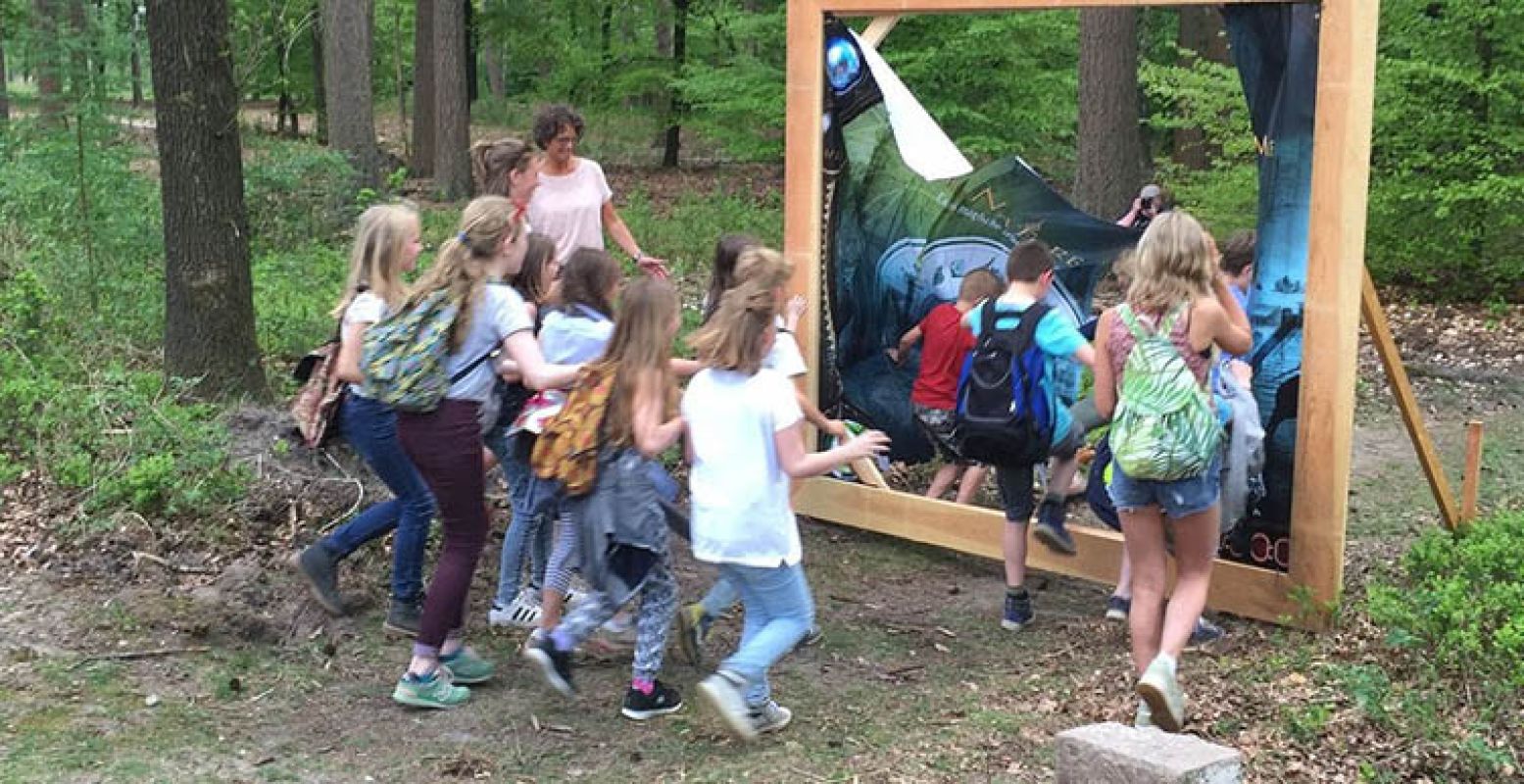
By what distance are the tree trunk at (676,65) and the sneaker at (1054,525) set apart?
17952 mm

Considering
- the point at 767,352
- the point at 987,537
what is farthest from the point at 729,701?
the point at 987,537

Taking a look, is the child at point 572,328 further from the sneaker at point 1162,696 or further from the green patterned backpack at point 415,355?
the sneaker at point 1162,696

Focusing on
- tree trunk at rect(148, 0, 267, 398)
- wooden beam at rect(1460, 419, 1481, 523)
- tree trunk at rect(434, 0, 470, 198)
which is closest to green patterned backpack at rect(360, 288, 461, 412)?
tree trunk at rect(148, 0, 267, 398)

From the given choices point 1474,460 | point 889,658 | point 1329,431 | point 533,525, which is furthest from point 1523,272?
point 533,525

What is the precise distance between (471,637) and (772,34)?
1480 cm

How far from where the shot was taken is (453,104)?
20016 mm

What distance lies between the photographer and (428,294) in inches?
191

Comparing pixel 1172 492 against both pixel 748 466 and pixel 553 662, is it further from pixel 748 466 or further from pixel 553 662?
pixel 553 662

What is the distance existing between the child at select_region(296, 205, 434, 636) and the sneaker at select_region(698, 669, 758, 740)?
4.69ft

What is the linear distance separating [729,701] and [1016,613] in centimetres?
196

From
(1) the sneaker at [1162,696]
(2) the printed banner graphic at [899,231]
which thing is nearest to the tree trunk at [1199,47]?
(2) the printed banner graphic at [899,231]

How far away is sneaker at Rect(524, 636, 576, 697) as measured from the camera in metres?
5.00

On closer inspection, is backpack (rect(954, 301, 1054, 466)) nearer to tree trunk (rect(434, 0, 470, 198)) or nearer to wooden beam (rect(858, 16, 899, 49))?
wooden beam (rect(858, 16, 899, 49))

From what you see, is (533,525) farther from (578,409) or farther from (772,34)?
(772,34)
